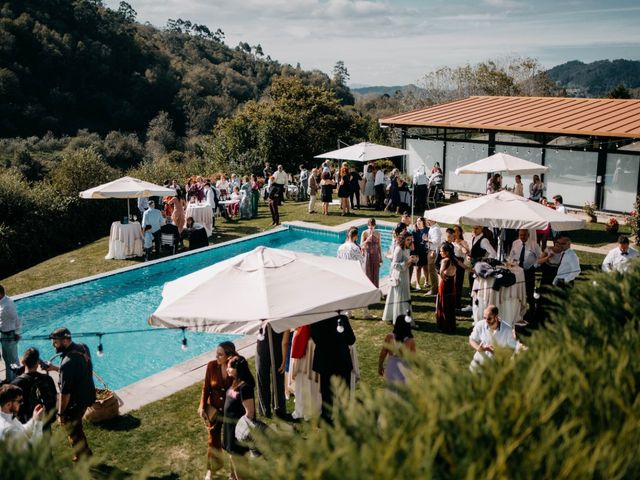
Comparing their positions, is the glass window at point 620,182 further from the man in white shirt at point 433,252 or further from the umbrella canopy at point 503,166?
A: the man in white shirt at point 433,252

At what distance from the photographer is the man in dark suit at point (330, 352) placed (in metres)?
7.57

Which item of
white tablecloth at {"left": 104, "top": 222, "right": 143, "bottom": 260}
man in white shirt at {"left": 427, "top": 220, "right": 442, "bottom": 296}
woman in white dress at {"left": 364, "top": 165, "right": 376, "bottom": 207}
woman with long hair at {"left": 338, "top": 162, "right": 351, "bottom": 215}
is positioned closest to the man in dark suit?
man in white shirt at {"left": 427, "top": 220, "right": 442, "bottom": 296}

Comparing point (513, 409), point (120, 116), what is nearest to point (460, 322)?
point (513, 409)

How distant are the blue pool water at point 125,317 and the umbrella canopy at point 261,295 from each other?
266 cm

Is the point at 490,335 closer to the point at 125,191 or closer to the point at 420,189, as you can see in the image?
the point at 125,191

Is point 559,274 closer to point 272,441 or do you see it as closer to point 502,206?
point 502,206

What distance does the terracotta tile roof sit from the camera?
20.3 metres

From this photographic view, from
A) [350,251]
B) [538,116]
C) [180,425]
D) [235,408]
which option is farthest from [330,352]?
[538,116]

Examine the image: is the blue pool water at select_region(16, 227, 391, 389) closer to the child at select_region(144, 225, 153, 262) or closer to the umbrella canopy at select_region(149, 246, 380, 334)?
the child at select_region(144, 225, 153, 262)

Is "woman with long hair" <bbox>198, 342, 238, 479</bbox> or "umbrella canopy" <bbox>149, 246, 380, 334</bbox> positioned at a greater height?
"umbrella canopy" <bbox>149, 246, 380, 334</bbox>

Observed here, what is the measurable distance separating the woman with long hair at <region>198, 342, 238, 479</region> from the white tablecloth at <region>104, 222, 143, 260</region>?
11.6 meters

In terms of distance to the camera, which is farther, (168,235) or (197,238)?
(197,238)

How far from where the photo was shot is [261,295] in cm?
727

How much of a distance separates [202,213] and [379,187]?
6.83 meters
